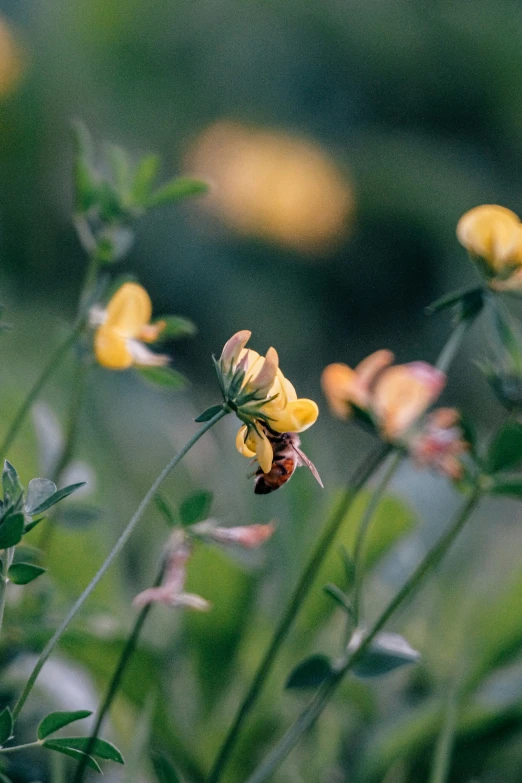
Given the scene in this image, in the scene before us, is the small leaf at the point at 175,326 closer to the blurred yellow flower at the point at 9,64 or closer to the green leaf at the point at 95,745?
the green leaf at the point at 95,745

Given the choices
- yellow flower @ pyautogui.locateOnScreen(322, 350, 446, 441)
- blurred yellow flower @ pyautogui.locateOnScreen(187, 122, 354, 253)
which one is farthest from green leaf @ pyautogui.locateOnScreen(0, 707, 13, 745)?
blurred yellow flower @ pyautogui.locateOnScreen(187, 122, 354, 253)

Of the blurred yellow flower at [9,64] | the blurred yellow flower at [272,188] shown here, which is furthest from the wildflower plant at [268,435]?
the blurred yellow flower at [272,188]

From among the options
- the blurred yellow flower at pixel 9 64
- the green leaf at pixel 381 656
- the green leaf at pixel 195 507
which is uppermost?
the blurred yellow flower at pixel 9 64

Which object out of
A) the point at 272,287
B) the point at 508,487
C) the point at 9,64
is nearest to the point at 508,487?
the point at 508,487

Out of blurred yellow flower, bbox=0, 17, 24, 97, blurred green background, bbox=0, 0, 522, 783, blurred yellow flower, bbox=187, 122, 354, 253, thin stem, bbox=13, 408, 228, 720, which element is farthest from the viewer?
blurred yellow flower, bbox=187, 122, 354, 253

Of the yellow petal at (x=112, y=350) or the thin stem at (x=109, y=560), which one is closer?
the thin stem at (x=109, y=560)

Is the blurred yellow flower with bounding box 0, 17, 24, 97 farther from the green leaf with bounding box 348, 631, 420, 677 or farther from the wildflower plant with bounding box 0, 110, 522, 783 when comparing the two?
the green leaf with bounding box 348, 631, 420, 677

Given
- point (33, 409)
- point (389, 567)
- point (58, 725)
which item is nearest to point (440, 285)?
point (389, 567)
